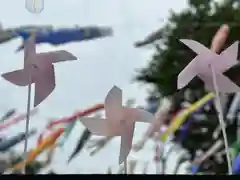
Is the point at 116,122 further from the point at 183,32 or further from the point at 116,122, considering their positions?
the point at 183,32

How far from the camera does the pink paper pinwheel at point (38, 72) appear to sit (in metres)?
0.66

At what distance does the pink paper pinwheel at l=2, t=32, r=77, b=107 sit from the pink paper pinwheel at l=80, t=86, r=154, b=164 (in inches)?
3.4

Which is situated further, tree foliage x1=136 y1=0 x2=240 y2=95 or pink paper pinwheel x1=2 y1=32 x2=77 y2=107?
tree foliage x1=136 y1=0 x2=240 y2=95

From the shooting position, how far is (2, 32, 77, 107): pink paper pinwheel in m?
0.66

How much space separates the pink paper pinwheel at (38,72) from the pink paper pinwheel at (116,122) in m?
0.09

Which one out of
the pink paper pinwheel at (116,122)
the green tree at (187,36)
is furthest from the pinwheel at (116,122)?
the green tree at (187,36)

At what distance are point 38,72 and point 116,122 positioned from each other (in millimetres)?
141

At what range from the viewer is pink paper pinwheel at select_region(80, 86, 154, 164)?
2.05ft

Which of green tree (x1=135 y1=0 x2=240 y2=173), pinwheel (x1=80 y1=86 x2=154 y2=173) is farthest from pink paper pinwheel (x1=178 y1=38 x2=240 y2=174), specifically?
green tree (x1=135 y1=0 x2=240 y2=173)

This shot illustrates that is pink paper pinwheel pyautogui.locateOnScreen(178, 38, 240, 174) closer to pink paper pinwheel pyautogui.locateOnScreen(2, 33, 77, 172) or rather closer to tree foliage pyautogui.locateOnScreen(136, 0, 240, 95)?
pink paper pinwheel pyautogui.locateOnScreen(2, 33, 77, 172)

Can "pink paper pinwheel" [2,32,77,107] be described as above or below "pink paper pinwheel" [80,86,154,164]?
above

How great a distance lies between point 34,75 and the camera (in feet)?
2.19

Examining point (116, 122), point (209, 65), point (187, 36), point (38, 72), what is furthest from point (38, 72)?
point (187, 36)

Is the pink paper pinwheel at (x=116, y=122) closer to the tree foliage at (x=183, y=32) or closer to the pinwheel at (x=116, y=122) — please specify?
the pinwheel at (x=116, y=122)
